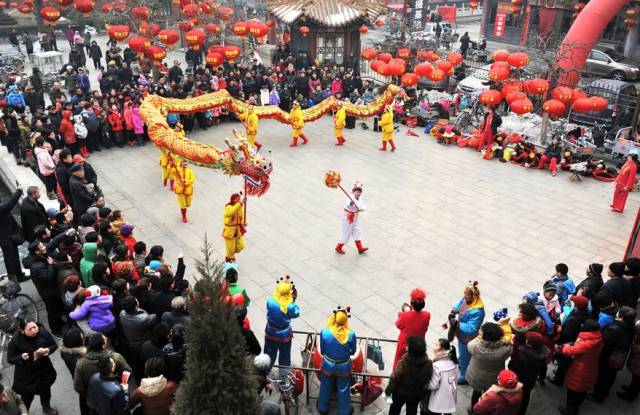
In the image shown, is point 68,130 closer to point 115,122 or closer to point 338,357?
point 115,122

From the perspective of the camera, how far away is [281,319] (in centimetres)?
589

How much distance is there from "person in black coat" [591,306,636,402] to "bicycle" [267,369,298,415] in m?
3.28

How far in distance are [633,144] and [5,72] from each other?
20.8m

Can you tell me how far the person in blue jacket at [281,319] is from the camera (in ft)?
19.1

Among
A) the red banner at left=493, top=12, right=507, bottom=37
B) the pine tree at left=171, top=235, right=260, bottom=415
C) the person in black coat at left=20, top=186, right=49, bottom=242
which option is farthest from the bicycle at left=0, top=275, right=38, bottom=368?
the red banner at left=493, top=12, right=507, bottom=37

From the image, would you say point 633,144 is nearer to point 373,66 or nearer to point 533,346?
point 373,66

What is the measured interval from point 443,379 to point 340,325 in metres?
1.10

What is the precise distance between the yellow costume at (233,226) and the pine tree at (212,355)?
17.2 ft

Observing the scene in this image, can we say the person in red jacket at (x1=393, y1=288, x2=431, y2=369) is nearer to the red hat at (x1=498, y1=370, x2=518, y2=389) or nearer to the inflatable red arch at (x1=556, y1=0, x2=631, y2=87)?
the red hat at (x1=498, y1=370, x2=518, y2=389)

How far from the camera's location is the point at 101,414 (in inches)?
193

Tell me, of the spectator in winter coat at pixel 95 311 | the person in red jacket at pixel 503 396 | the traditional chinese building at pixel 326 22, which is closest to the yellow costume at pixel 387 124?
the traditional chinese building at pixel 326 22

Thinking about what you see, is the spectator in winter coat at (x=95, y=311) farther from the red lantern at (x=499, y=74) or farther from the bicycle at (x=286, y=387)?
the red lantern at (x=499, y=74)

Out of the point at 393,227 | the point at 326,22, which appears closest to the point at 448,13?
the point at 326,22

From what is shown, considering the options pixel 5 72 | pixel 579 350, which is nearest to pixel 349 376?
pixel 579 350
